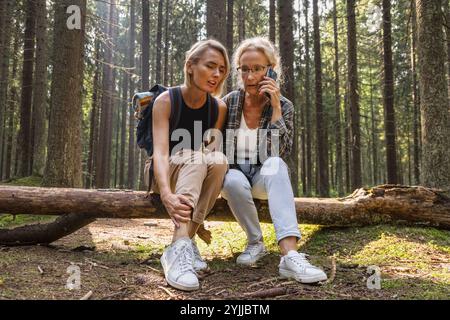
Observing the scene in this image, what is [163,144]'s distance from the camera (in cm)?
333

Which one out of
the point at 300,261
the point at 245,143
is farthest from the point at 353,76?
the point at 300,261

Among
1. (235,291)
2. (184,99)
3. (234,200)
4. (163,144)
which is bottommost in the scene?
(235,291)

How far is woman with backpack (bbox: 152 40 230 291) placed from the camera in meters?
3.20

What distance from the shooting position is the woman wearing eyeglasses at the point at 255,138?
362cm

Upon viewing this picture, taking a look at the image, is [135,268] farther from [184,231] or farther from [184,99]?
[184,99]

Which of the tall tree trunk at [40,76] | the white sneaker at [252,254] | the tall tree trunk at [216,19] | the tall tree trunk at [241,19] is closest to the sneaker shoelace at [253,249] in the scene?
the white sneaker at [252,254]

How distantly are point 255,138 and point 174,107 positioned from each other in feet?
2.89

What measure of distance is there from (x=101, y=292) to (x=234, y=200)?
1.42 metres

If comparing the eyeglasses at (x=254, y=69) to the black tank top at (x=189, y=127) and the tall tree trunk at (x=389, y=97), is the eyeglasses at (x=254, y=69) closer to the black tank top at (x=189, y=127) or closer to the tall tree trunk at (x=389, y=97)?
the black tank top at (x=189, y=127)

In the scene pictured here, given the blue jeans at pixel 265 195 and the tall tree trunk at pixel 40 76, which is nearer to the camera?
the blue jeans at pixel 265 195

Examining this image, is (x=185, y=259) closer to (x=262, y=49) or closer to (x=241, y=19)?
(x=262, y=49)

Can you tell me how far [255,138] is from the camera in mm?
3902

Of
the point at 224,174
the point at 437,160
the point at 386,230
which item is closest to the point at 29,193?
the point at 224,174

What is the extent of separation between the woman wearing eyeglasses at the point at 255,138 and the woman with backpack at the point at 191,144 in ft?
0.83
